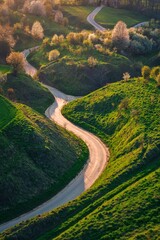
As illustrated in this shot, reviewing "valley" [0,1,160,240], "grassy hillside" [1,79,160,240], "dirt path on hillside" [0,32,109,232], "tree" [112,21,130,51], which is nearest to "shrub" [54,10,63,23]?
"tree" [112,21,130,51]

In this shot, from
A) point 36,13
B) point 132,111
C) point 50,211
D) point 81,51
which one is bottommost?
point 50,211

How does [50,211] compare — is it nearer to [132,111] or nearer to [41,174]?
[41,174]

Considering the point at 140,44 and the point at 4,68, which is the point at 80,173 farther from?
the point at 140,44

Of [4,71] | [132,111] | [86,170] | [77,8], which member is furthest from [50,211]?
[77,8]

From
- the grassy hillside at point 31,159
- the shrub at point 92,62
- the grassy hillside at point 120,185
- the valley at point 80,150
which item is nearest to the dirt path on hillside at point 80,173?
the valley at point 80,150

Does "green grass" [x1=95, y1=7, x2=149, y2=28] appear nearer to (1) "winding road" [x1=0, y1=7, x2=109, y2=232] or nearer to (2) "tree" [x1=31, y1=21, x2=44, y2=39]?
(2) "tree" [x1=31, y1=21, x2=44, y2=39]

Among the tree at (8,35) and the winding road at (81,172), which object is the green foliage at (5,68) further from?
the winding road at (81,172)
